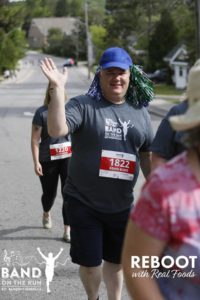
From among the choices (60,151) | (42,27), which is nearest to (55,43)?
(42,27)

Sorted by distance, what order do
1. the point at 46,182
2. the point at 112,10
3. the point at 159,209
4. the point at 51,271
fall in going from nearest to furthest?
1. the point at 159,209
2. the point at 51,271
3. the point at 46,182
4. the point at 112,10

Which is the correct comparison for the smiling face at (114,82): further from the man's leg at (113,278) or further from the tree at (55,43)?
the tree at (55,43)

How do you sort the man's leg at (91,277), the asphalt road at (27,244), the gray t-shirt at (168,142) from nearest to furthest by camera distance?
the gray t-shirt at (168,142)
the man's leg at (91,277)
the asphalt road at (27,244)

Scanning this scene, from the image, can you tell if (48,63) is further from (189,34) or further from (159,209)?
(189,34)

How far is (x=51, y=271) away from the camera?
5.44m

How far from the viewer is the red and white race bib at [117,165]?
395 centimetres

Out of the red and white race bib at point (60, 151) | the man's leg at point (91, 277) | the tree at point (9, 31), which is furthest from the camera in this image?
the tree at point (9, 31)

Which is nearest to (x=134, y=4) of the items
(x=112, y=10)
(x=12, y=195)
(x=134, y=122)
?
(x=112, y=10)

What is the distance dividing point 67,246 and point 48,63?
2847mm

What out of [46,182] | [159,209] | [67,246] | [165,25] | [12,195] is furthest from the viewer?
[165,25]

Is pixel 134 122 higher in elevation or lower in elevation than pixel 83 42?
higher

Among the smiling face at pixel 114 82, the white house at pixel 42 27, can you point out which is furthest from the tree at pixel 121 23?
the white house at pixel 42 27

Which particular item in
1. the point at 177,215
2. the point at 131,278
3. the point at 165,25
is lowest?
the point at 165,25

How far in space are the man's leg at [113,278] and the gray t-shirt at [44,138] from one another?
246cm
